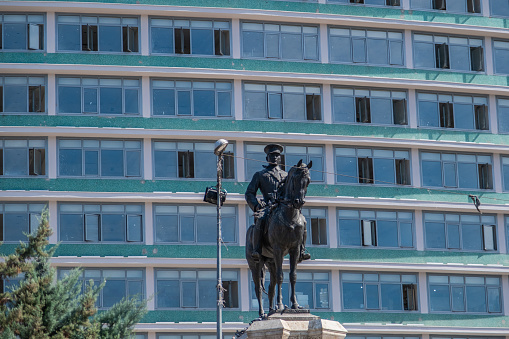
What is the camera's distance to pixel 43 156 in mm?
64500

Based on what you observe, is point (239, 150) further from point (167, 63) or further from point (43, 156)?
point (43, 156)

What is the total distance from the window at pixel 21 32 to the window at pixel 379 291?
2269 centimetres

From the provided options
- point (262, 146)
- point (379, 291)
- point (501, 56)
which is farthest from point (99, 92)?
point (501, 56)

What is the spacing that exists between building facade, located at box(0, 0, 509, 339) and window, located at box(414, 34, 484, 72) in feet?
0.42

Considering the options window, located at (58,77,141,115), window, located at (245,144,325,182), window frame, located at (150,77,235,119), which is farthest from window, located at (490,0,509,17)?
window, located at (58,77,141,115)

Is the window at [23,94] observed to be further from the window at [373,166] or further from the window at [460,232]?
the window at [460,232]

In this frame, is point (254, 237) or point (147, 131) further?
point (147, 131)

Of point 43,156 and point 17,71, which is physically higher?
point 17,71

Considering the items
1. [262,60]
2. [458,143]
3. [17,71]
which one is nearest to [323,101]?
[262,60]

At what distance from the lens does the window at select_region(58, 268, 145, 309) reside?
63125 mm

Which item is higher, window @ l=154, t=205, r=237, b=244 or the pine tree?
window @ l=154, t=205, r=237, b=244

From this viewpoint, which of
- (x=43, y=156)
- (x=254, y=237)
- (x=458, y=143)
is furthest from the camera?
(x=458, y=143)

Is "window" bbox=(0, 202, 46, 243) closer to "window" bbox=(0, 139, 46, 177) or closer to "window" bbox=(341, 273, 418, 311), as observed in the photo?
"window" bbox=(0, 139, 46, 177)

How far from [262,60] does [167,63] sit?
5.73m
